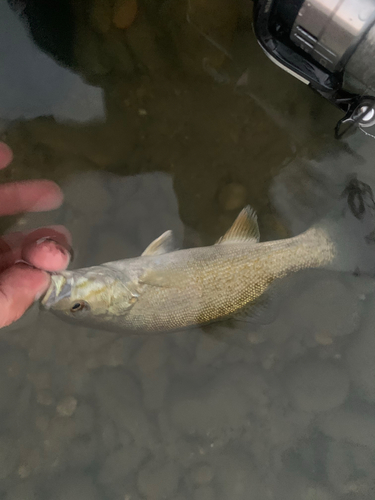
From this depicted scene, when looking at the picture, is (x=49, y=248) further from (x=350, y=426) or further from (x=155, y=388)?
(x=350, y=426)

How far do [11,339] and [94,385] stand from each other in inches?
24.7

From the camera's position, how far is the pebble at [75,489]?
6.97 feet

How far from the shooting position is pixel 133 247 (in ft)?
7.74

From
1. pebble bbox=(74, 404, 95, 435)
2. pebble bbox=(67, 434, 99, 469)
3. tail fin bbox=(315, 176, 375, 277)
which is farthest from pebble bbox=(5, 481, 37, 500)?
tail fin bbox=(315, 176, 375, 277)

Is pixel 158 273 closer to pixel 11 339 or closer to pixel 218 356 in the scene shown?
pixel 218 356

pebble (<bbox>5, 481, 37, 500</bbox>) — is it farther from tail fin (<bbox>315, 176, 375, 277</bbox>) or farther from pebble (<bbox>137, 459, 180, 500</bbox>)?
tail fin (<bbox>315, 176, 375, 277</bbox>)

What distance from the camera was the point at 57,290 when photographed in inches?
69.7

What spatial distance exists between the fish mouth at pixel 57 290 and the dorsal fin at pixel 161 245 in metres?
0.51

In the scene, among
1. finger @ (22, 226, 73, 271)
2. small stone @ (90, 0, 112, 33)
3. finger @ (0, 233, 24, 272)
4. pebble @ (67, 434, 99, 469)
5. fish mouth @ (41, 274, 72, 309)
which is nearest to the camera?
fish mouth @ (41, 274, 72, 309)

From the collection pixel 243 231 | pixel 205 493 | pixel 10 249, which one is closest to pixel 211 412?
pixel 205 493

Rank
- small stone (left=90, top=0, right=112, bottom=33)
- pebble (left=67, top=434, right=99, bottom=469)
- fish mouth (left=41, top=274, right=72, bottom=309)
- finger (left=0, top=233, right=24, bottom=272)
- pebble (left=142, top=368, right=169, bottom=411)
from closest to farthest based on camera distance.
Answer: fish mouth (left=41, top=274, right=72, bottom=309), finger (left=0, top=233, right=24, bottom=272), pebble (left=67, top=434, right=99, bottom=469), pebble (left=142, top=368, right=169, bottom=411), small stone (left=90, top=0, right=112, bottom=33)

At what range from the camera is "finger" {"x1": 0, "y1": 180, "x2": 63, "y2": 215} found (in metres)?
2.28

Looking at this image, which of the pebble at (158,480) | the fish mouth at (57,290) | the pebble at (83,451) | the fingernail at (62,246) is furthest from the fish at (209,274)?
the pebble at (158,480)

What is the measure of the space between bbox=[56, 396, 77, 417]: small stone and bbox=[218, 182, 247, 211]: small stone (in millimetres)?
1685
